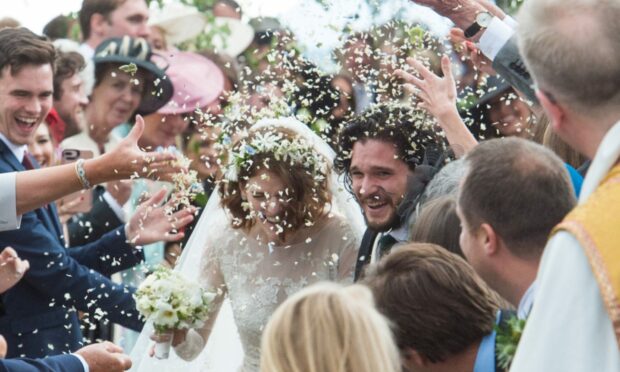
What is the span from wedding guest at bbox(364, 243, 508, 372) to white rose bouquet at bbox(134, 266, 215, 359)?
205 cm

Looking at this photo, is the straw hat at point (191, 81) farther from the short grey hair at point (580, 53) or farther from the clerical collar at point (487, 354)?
the short grey hair at point (580, 53)

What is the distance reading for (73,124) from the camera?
8.06 m

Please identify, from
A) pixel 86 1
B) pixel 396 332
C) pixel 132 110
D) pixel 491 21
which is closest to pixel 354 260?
pixel 491 21

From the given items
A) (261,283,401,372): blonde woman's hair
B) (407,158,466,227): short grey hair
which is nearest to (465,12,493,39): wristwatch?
(407,158,466,227): short grey hair

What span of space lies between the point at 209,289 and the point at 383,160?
4.36 feet

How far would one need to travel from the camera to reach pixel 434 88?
4855 millimetres

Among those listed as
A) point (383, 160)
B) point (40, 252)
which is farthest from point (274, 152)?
point (40, 252)

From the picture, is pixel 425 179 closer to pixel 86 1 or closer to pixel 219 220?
pixel 219 220

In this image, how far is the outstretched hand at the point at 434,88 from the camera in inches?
189

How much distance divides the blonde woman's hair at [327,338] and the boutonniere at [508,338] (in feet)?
1.07

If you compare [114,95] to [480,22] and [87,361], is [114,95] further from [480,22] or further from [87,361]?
[480,22]

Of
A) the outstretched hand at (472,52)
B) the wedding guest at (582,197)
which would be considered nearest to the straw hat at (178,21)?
the outstretched hand at (472,52)

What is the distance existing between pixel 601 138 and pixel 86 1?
A: 232 inches

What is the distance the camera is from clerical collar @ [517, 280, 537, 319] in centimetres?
304
